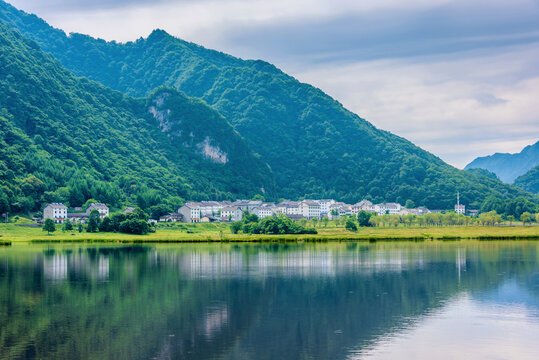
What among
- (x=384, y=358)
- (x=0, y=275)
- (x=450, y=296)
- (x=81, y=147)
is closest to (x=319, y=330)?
(x=384, y=358)

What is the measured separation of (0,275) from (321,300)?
31196 millimetres

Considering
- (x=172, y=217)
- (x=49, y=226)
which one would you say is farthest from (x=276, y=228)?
(x=172, y=217)

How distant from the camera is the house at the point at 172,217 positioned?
5887 inches

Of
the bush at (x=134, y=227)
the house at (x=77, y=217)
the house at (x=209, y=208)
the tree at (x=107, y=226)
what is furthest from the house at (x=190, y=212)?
the bush at (x=134, y=227)

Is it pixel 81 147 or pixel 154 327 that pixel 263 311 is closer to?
pixel 154 327

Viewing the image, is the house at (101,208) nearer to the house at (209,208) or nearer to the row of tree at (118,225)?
the row of tree at (118,225)

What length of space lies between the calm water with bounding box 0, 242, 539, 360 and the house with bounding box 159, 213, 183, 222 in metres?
80.0

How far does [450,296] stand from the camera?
1735 inches

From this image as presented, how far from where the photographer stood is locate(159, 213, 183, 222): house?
5887 inches

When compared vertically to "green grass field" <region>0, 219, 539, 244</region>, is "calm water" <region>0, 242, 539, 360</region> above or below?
below

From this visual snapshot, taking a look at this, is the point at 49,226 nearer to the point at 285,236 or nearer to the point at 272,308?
the point at 285,236

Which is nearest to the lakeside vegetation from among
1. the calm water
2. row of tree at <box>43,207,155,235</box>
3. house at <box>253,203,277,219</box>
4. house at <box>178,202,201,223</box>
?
row of tree at <box>43,207,155,235</box>

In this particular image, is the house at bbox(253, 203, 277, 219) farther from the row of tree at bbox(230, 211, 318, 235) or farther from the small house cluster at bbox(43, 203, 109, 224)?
the row of tree at bbox(230, 211, 318, 235)

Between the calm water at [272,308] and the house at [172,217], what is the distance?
7998 centimetres
